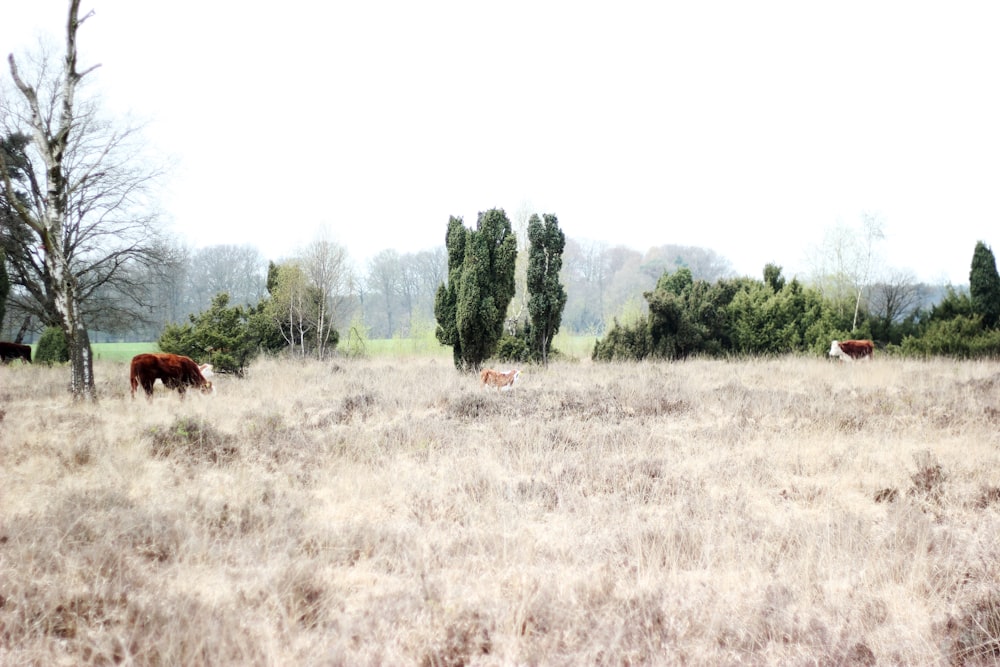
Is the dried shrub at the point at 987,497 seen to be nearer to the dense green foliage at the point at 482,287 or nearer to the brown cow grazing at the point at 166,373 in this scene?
the brown cow grazing at the point at 166,373

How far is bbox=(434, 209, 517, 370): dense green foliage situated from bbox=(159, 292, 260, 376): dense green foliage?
18.0 feet

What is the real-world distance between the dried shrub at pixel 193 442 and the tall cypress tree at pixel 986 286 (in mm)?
22828

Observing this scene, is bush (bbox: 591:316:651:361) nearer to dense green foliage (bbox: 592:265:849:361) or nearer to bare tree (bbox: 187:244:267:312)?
dense green foliage (bbox: 592:265:849:361)

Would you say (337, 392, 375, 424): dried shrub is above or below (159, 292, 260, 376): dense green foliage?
below

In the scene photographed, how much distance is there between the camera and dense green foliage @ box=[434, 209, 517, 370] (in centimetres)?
1669

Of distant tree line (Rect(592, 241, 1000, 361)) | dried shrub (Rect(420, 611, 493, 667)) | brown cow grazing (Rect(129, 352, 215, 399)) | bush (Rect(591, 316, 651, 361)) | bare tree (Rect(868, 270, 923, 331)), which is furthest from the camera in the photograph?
bare tree (Rect(868, 270, 923, 331))

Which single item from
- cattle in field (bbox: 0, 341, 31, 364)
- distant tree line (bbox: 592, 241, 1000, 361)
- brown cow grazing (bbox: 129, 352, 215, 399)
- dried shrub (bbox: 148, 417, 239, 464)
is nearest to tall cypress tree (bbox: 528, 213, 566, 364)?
distant tree line (bbox: 592, 241, 1000, 361)

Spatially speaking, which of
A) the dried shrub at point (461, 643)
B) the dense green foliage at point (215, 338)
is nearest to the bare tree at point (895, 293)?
the dense green foliage at point (215, 338)

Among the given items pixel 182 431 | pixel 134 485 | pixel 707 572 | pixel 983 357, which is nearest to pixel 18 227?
pixel 182 431

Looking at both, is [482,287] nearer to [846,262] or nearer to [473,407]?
[473,407]

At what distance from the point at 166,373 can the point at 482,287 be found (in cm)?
812

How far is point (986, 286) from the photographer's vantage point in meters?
20.1

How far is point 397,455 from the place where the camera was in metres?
7.10

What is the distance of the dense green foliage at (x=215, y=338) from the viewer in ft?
50.3
